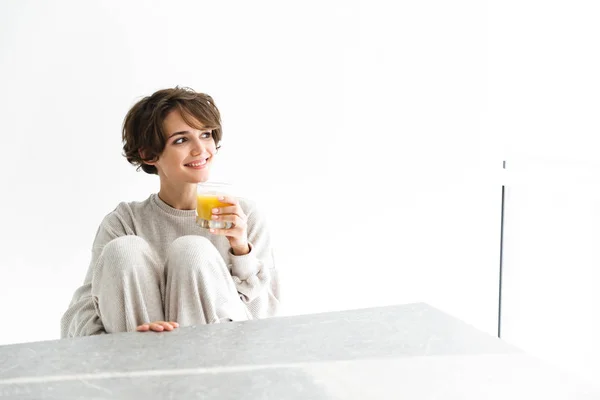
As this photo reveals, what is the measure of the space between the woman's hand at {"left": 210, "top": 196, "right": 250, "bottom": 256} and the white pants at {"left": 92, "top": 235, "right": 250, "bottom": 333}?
0.24 feet

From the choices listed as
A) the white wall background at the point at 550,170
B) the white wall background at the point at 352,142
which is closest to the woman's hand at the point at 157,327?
the white wall background at the point at 352,142

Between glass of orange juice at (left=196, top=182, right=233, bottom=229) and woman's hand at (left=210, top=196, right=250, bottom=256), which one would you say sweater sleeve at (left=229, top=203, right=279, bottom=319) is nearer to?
A: woman's hand at (left=210, top=196, right=250, bottom=256)

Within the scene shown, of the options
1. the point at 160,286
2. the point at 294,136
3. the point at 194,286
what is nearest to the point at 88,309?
the point at 160,286

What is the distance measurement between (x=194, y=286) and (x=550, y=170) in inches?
73.0

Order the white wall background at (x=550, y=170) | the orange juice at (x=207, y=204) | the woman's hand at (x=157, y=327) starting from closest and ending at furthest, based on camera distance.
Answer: the woman's hand at (x=157, y=327) → the orange juice at (x=207, y=204) → the white wall background at (x=550, y=170)

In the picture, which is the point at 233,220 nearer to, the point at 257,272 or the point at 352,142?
the point at 257,272

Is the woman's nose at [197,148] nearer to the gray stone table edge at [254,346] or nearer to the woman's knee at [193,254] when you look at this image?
the woman's knee at [193,254]

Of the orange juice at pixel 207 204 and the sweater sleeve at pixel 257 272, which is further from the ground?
the orange juice at pixel 207 204

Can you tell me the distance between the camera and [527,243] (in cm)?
321

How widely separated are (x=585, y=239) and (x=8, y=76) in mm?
2246

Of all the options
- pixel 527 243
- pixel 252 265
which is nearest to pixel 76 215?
pixel 252 265

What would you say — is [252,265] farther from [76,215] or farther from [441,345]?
[76,215]

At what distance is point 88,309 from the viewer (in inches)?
70.8

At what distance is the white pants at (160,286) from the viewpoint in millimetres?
1648
